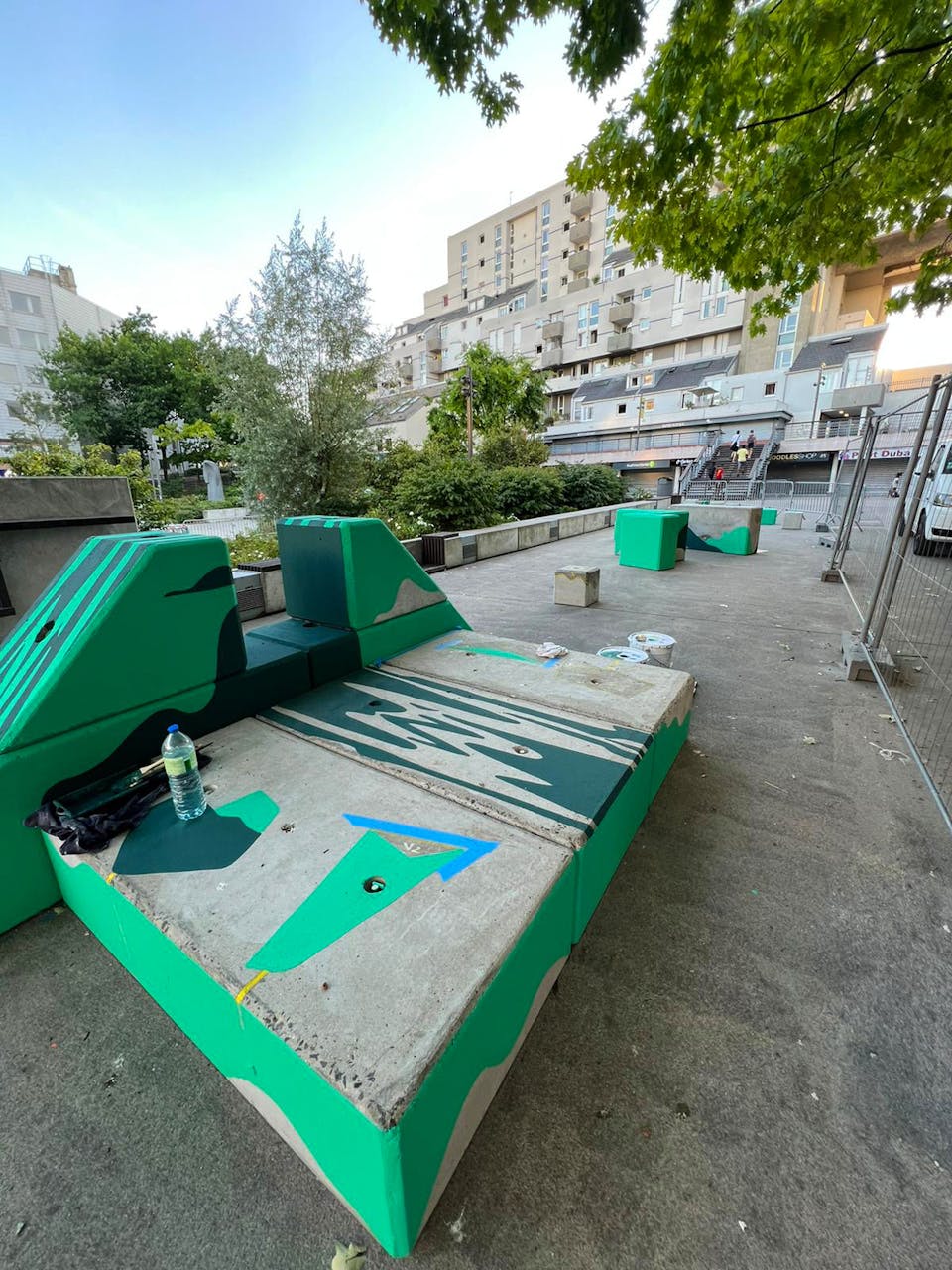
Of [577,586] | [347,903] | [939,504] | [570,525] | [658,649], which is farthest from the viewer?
[570,525]

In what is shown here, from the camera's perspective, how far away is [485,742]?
265 centimetres

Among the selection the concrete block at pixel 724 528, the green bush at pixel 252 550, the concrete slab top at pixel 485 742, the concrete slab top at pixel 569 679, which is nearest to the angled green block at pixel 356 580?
the concrete slab top at pixel 569 679

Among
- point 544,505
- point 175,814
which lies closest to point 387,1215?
point 175,814

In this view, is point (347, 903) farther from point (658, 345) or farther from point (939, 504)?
point (658, 345)

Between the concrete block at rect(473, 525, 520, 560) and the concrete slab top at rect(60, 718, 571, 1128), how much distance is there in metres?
9.27

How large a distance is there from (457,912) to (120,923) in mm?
1271

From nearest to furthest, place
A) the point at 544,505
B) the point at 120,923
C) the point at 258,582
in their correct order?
the point at 120,923 → the point at 258,582 → the point at 544,505

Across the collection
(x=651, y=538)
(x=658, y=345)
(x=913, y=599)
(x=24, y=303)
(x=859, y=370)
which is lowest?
(x=913, y=599)

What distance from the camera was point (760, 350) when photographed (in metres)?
33.1

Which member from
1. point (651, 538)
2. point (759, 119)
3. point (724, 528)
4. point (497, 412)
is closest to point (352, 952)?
point (759, 119)

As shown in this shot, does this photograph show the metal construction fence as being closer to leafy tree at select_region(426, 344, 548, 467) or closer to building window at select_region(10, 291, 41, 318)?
leafy tree at select_region(426, 344, 548, 467)

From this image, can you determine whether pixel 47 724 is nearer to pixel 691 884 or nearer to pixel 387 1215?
pixel 387 1215

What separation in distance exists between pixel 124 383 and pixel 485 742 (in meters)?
38.3

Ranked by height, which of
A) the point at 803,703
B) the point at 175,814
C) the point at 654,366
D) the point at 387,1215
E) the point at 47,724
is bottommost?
the point at 803,703
